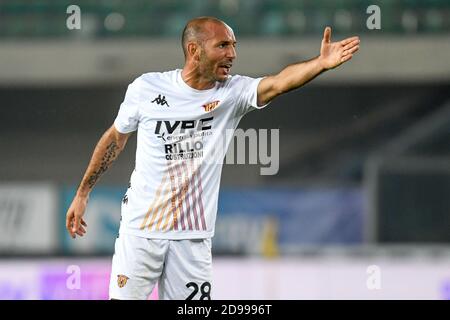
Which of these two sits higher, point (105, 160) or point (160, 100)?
point (160, 100)

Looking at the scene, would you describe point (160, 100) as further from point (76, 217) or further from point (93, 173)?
point (76, 217)

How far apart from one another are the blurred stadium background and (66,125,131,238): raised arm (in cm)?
586

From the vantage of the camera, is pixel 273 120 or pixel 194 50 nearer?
pixel 194 50

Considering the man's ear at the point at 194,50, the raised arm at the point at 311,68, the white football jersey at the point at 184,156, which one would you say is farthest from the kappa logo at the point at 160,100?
the raised arm at the point at 311,68

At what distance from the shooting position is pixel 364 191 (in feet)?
38.1

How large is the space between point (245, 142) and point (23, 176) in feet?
24.7

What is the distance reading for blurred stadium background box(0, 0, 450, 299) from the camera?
36.8 feet

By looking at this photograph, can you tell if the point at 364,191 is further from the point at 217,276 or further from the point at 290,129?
the point at 217,276

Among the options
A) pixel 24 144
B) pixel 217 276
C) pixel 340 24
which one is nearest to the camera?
pixel 217 276

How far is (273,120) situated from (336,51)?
831 cm

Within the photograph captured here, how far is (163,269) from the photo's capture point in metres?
4.37

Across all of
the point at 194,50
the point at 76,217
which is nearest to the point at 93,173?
the point at 76,217

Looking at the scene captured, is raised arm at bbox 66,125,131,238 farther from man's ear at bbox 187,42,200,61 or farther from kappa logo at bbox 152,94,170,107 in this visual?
man's ear at bbox 187,42,200,61
